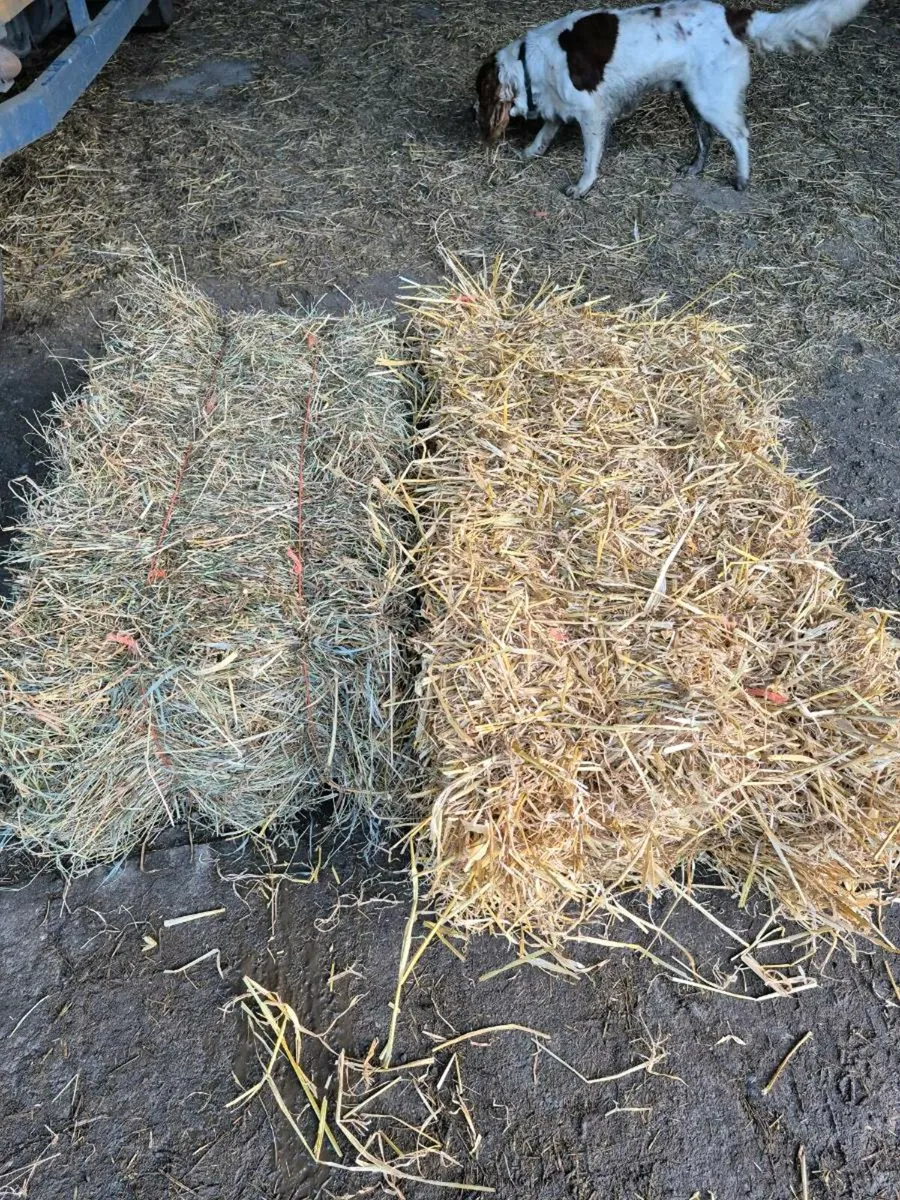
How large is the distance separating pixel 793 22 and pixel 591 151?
129cm

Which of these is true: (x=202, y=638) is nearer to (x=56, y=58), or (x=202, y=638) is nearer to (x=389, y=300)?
(x=389, y=300)

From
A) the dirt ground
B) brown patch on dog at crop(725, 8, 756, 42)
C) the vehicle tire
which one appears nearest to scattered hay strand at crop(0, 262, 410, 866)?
the dirt ground

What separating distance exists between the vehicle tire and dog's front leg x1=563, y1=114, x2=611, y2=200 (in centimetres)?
383

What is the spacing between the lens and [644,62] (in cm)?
493

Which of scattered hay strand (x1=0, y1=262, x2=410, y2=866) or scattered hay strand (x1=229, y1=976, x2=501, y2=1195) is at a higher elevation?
scattered hay strand (x1=0, y1=262, x2=410, y2=866)

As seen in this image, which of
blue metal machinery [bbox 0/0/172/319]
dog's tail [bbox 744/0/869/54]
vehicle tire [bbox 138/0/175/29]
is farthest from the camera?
vehicle tire [bbox 138/0/175/29]

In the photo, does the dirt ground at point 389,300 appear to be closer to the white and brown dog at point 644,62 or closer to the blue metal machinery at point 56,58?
the white and brown dog at point 644,62

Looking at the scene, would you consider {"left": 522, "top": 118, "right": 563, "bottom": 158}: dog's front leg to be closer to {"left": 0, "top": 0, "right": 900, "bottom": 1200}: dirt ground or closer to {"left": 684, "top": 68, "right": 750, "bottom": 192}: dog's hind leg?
{"left": 0, "top": 0, "right": 900, "bottom": 1200}: dirt ground

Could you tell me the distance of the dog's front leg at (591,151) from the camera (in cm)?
512

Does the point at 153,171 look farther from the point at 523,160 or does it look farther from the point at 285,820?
the point at 285,820

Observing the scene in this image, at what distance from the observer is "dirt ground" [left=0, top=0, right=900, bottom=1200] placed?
75.4 inches

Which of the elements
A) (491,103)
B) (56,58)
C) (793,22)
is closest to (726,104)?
(793,22)

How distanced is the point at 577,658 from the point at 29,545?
1566 millimetres

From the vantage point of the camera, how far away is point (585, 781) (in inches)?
79.5
